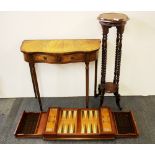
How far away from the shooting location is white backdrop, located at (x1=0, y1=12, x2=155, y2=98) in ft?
7.41

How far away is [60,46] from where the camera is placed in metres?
2.15

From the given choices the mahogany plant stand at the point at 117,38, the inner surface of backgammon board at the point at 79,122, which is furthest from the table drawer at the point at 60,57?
the inner surface of backgammon board at the point at 79,122

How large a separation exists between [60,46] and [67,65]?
43cm

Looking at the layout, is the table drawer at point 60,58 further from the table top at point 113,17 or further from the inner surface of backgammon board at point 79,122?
the inner surface of backgammon board at point 79,122

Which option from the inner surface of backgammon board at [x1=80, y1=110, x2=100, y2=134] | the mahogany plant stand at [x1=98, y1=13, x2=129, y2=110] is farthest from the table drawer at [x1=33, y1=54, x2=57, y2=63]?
the inner surface of backgammon board at [x1=80, y1=110, x2=100, y2=134]

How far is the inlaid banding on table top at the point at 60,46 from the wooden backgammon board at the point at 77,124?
28.3 inches

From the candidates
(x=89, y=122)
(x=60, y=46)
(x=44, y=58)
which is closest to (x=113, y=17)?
(x=60, y=46)

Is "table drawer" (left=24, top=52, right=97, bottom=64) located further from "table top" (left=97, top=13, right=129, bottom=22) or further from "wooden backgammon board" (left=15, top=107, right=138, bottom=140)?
"wooden backgammon board" (left=15, top=107, right=138, bottom=140)

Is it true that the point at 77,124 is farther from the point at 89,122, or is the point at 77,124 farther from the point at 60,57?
the point at 60,57

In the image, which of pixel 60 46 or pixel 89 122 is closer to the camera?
pixel 60 46
